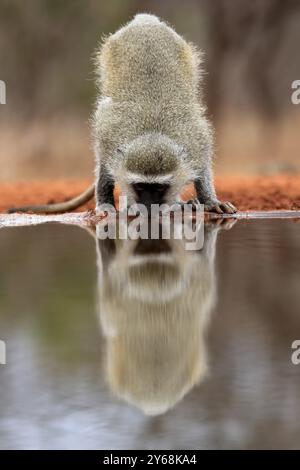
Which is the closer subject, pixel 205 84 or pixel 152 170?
pixel 152 170

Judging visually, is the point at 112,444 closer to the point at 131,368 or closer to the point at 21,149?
the point at 131,368

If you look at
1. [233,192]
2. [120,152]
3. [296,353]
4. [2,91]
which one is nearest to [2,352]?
[296,353]

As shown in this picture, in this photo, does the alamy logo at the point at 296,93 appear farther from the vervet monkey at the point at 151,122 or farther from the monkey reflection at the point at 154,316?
the monkey reflection at the point at 154,316

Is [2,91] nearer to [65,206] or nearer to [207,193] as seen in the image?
[65,206]

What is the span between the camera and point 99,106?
24.3ft

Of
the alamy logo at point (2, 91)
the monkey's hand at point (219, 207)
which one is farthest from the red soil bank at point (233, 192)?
the alamy logo at point (2, 91)

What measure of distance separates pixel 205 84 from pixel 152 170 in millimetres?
5974

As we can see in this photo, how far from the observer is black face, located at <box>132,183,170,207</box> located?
6824 mm

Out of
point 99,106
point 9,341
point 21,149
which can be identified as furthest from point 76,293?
point 21,149

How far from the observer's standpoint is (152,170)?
6684 mm

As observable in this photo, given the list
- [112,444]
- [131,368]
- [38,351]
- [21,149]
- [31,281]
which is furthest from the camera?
[21,149]

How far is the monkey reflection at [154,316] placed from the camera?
283cm

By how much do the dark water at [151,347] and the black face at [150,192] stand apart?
1.45 meters

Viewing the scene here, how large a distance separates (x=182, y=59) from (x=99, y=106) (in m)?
0.78
